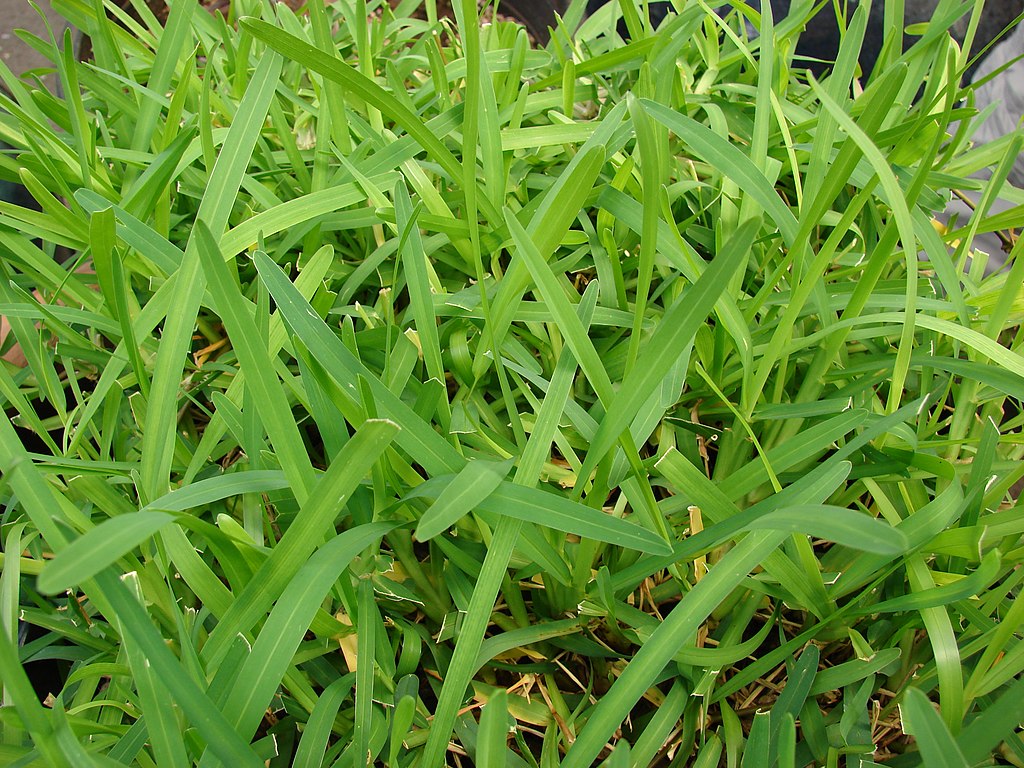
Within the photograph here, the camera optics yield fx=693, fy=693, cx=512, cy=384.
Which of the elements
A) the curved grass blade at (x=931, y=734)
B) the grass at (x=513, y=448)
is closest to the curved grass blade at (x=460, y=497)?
the grass at (x=513, y=448)

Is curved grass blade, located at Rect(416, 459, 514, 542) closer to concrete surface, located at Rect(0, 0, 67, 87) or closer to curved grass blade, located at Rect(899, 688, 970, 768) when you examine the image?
curved grass blade, located at Rect(899, 688, 970, 768)

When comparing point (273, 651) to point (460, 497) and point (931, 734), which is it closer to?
point (460, 497)

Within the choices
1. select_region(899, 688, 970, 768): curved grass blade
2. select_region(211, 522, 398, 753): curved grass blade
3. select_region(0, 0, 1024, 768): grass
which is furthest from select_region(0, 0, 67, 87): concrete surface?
select_region(899, 688, 970, 768): curved grass blade

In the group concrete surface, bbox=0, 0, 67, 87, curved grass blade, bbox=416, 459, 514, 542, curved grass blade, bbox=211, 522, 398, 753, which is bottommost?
curved grass blade, bbox=211, 522, 398, 753

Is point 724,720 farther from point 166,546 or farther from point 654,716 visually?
point 166,546

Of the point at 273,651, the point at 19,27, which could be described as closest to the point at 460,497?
the point at 273,651

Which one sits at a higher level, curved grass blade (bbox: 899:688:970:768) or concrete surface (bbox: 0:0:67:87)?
concrete surface (bbox: 0:0:67:87)
